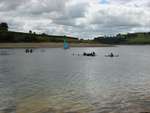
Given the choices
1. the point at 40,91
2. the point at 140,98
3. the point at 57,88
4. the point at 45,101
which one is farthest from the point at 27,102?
the point at 140,98

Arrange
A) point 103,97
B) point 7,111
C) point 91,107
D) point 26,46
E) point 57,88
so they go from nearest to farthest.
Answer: point 7,111, point 91,107, point 103,97, point 57,88, point 26,46

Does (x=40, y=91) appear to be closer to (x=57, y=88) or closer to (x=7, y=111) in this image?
(x=57, y=88)

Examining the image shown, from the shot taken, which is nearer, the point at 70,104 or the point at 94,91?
the point at 70,104

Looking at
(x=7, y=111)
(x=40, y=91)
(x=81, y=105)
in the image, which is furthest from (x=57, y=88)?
(x=7, y=111)

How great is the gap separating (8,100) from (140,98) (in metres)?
11.7

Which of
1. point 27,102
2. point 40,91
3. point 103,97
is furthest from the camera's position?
point 40,91

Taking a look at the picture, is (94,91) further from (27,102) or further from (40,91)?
(27,102)

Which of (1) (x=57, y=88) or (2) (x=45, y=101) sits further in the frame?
(1) (x=57, y=88)

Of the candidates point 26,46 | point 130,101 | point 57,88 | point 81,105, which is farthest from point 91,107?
point 26,46

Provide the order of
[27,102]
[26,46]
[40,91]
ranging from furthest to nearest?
1. [26,46]
2. [40,91]
3. [27,102]

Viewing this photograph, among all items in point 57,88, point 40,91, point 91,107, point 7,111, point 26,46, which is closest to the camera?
point 7,111

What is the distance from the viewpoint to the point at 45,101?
961 inches

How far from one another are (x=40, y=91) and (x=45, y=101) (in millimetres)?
5098

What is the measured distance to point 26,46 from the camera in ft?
634
